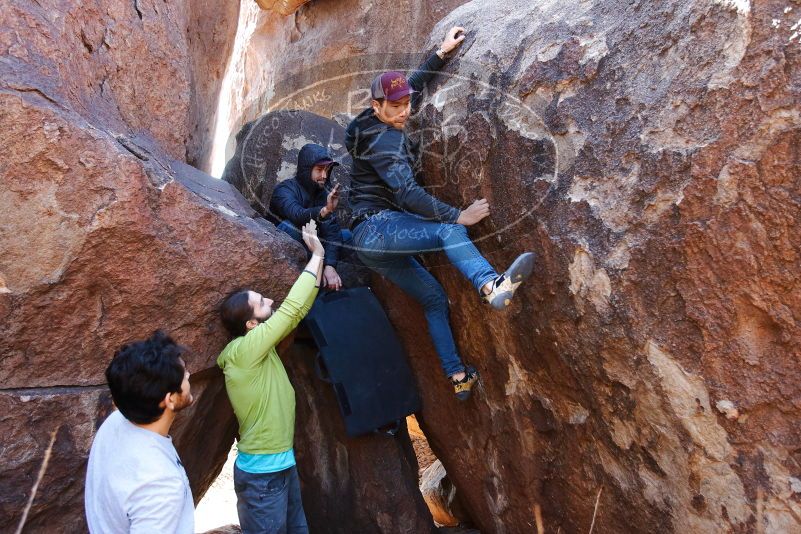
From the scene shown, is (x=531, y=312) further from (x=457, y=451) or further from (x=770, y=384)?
(x=457, y=451)

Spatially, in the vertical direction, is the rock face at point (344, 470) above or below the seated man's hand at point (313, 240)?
below

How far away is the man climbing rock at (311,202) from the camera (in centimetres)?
403

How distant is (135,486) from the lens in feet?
6.21

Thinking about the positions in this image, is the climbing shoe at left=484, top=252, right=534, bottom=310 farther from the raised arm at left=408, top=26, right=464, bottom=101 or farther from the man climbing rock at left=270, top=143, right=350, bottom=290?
the man climbing rock at left=270, top=143, right=350, bottom=290

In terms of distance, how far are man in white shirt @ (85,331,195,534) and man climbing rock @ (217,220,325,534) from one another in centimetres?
96

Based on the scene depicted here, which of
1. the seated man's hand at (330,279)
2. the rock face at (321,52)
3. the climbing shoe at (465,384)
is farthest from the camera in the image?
the rock face at (321,52)

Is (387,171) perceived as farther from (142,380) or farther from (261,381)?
(142,380)

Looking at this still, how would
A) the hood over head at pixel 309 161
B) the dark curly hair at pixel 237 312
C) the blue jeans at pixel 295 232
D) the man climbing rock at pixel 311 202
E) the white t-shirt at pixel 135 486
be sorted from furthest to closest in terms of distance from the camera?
the hood over head at pixel 309 161 → the blue jeans at pixel 295 232 → the man climbing rock at pixel 311 202 → the dark curly hair at pixel 237 312 → the white t-shirt at pixel 135 486

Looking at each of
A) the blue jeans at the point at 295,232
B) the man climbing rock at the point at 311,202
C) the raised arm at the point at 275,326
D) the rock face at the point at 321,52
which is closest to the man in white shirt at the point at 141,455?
the raised arm at the point at 275,326

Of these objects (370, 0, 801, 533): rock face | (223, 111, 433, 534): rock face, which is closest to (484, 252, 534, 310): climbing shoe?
(370, 0, 801, 533): rock face

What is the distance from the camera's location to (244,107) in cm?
830

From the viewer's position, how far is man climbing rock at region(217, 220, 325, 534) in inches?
123

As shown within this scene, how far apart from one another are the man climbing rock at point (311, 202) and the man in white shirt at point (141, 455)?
6.15 ft

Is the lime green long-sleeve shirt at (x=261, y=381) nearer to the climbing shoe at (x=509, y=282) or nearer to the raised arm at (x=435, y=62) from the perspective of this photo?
the climbing shoe at (x=509, y=282)
